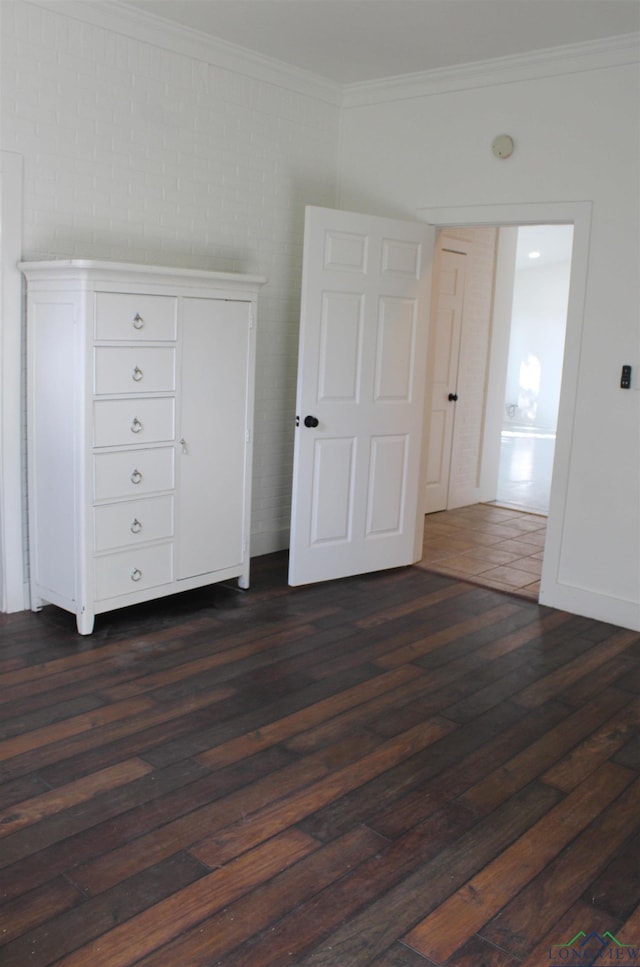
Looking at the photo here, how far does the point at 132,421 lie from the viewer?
3758 mm

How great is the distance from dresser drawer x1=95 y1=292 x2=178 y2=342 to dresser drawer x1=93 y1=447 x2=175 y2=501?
1.69ft

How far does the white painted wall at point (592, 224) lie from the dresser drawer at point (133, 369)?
1.99 m

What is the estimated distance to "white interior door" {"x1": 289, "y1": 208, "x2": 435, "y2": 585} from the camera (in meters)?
4.48

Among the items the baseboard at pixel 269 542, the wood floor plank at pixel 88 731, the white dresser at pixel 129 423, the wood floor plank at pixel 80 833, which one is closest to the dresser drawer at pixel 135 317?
the white dresser at pixel 129 423

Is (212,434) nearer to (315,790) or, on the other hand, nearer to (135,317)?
(135,317)

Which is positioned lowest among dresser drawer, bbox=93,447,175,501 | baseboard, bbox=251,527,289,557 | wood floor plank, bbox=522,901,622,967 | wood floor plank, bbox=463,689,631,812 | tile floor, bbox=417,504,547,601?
wood floor plank, bbox=522,901,622,967

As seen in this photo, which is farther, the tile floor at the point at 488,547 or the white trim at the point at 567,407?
the tile floor at the point at 488,547

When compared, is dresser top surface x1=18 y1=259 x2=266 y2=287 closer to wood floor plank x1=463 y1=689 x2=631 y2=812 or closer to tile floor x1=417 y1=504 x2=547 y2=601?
tile floor x1=417 y1=504 x2=547 y2=601

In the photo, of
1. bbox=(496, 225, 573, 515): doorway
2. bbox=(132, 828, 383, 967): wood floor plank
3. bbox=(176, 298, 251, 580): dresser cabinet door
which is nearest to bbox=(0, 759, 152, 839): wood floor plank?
bbox=(132, 828, 383, 967): wood floor plank

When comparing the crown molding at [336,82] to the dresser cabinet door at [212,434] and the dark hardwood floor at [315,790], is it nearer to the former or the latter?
the dresser cabinet door at [212,434]

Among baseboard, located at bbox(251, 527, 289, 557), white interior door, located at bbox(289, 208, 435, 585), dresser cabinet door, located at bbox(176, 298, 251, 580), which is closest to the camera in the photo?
dresser cabinet door, located at bbox(176, 298, 251, 580)

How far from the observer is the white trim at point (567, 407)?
422cm

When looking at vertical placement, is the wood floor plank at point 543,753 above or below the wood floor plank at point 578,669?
below

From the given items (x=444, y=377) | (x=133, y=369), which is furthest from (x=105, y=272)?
(x=444, y=377)
